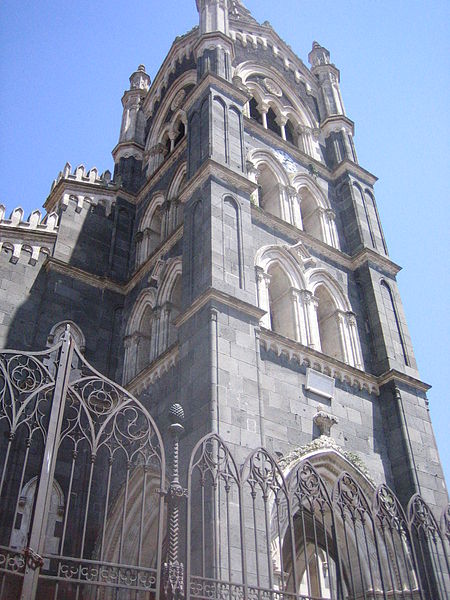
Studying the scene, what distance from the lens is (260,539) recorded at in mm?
10734

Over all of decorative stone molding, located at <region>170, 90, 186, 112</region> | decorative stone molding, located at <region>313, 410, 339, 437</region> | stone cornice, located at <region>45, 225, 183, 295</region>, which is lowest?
decorative stone molding, located at <region>313, 410, 339, 437</region>

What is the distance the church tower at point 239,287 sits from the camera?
41.4 feet

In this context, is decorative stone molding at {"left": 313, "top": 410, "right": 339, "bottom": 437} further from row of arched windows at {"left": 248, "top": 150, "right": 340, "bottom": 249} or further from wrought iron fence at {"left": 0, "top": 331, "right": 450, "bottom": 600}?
row of arched windows at {"left": 248, "top": 150, "right": 340, "bottom": 249}

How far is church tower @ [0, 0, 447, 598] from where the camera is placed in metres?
12.6

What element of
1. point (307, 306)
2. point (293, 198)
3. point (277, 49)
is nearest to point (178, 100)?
point (277, 49)

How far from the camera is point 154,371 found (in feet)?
49.3

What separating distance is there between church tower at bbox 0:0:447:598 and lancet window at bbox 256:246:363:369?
40 mm

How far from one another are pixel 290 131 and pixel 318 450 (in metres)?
13.4

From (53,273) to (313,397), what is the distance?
8.05 m

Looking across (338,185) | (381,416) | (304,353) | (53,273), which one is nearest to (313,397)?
(304,353)

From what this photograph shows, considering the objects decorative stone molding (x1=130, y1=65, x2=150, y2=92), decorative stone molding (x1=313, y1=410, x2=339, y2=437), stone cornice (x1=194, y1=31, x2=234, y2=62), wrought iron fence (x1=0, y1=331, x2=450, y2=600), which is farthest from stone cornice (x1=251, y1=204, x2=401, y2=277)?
decorative stone molding (x1=130, y1=65, x2=150, y2=92)

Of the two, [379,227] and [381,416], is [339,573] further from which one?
[379,227]

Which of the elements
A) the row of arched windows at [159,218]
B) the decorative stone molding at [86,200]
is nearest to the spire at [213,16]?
the row of arched windows at [159,218]

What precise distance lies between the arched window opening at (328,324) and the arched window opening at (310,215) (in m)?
2.25
